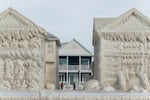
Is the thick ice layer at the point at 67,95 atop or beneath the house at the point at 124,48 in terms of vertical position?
beneath

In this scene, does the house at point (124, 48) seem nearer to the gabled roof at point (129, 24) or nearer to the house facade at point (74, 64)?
the gabled roof at point (129, 24)

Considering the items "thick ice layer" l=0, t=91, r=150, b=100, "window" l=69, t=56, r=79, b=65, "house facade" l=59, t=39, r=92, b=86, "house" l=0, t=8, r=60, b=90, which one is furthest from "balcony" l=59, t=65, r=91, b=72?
"thick ice layer" l=0, t=91, r=150, b=100

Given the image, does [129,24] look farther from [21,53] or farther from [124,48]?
[21,53]

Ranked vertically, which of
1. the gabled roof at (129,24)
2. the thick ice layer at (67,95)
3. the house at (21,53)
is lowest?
the thick ice layer at (67,95)

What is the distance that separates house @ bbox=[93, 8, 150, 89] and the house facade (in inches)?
597

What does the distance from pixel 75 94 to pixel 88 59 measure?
19489 mm

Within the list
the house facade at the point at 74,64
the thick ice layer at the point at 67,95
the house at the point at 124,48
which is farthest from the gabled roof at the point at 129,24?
the house facade at the point at 74,64

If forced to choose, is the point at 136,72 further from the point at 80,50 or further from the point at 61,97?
the point at 80,50

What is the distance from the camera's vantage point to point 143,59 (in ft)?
64.9

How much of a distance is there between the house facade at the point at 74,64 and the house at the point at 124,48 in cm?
1516

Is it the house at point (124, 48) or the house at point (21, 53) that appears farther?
the house at point (124, 48)

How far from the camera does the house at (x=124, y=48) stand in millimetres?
19781

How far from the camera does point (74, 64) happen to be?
38.2m

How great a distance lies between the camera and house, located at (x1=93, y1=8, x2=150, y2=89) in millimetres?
19781
